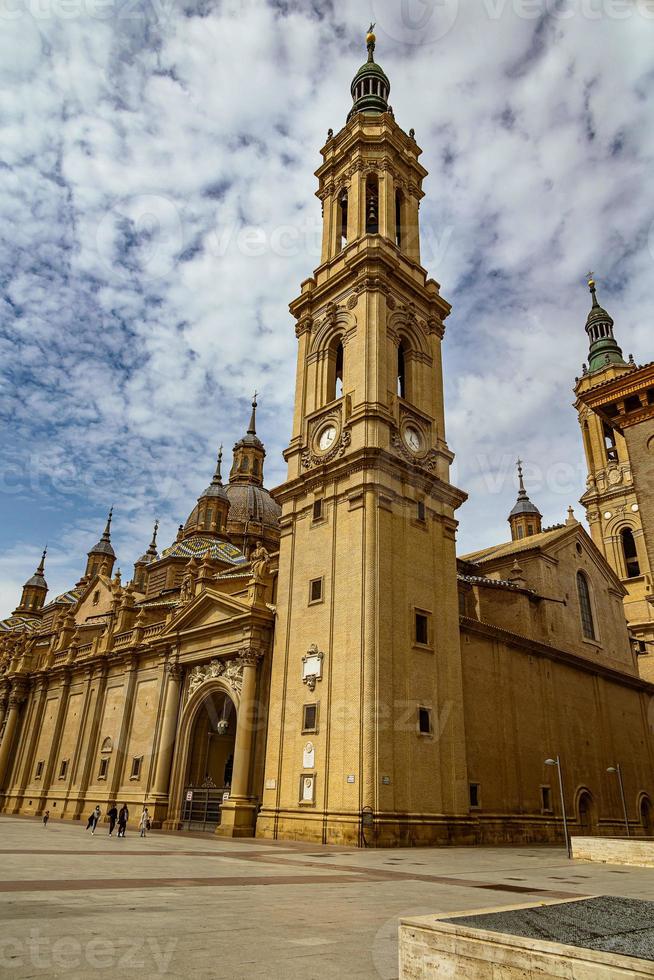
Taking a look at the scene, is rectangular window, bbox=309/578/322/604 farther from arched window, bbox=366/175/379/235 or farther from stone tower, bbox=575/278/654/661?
stone tower, bbox=575/278/654/661

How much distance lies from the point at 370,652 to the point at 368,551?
413cm

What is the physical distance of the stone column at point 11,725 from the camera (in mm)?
51531

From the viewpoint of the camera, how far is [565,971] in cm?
443

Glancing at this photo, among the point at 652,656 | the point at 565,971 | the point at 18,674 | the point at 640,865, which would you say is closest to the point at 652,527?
the point at 640,865

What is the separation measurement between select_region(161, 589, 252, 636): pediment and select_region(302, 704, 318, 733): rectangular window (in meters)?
5.67

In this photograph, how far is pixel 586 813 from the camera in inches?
1480

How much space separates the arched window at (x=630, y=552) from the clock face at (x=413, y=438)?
115ft

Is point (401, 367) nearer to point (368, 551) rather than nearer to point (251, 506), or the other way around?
point (368, 551)

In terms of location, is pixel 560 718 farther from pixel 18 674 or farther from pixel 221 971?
pixel 18 674

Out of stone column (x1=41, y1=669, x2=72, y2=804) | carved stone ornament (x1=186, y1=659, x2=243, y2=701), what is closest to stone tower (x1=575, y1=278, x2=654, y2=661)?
carved stone ornament (x1=186, y1=659, x2=243, y2=701)

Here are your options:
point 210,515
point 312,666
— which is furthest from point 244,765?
point 210,515

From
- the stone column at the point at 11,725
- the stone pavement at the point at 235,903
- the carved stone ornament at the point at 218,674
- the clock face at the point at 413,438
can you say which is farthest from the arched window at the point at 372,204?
the stone column at the point at 11,725

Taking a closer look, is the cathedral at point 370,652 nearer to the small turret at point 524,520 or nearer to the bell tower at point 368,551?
the bell tower at point 368,551

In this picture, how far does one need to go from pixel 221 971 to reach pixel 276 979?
521 mm
